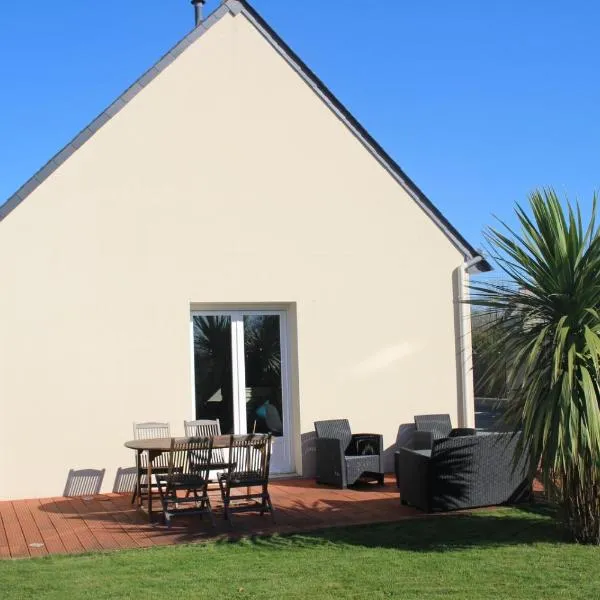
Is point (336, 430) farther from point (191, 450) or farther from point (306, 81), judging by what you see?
point (306, 81)

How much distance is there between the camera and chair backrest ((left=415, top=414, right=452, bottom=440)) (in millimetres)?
12172

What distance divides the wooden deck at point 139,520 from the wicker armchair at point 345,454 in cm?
27

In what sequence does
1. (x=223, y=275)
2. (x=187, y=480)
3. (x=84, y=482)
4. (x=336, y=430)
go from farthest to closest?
(x=336, y=430) < (x=223, y=275) < (x=84, y=482) < (x=187, y=480)

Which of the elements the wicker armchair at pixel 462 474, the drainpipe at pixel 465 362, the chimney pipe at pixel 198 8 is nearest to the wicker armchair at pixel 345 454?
the wicker armchair at pixel 462 474

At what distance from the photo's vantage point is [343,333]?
39.8ft

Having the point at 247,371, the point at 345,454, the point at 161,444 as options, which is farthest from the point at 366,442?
the point at 161,444

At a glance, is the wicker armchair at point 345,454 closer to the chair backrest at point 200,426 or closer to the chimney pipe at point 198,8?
the chair backrest at point 200,426

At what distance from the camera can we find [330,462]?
36.4 feet

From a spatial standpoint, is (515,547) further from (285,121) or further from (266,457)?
(285,121)

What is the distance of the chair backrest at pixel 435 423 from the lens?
12.2 m

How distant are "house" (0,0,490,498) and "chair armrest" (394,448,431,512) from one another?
8.15ft

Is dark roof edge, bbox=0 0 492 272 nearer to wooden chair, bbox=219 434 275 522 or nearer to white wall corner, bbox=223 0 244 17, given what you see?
white wall corner, bbox=223 0 244 17

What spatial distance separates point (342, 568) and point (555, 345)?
9.04 feet

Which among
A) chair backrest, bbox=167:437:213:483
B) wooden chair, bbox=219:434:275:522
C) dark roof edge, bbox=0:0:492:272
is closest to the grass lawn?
wooden chair, bbox=219:434:275:522
